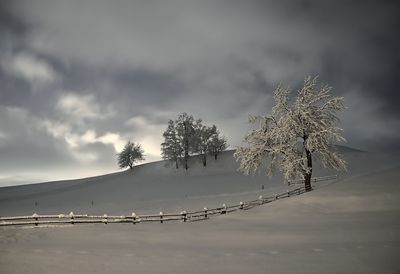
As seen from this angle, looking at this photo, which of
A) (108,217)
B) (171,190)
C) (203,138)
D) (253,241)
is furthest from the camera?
(203,138)

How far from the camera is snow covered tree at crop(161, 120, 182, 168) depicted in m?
71.5

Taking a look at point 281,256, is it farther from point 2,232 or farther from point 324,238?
point 2,232

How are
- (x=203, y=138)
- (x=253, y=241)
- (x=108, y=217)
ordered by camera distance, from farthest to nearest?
1. (x=203, y=138)
2. (x=108, y=217)
3. (x=253, y=241)

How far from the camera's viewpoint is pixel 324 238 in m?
16.6

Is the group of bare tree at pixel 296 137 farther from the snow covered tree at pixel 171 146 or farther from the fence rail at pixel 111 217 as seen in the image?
the snow covered tree at pixel 171 146

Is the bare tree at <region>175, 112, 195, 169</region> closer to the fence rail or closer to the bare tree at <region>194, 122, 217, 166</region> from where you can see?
the bare tree at <region>194, 122, 217, 166</region>

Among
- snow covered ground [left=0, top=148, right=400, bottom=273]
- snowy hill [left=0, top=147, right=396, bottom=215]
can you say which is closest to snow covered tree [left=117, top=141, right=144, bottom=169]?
snowy hill [left=0, top=147, right=396, bottom=215]

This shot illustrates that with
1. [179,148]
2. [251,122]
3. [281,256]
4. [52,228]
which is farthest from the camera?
[179,148]

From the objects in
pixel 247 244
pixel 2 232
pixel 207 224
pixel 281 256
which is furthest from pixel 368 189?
pixel 2 232

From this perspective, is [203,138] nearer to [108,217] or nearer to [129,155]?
[129,155]

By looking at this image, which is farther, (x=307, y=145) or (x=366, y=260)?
(x=307, y=145)

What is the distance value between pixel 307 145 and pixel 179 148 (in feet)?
136

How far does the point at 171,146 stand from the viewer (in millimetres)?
71500

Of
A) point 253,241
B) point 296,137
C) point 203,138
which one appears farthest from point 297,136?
point 203,138
